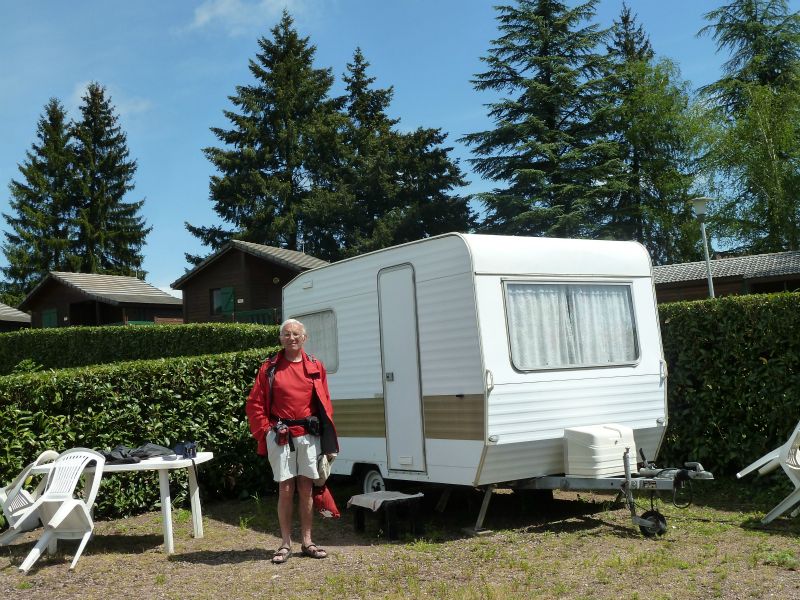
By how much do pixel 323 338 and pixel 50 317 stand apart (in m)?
31.4

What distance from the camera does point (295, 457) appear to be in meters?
5.95

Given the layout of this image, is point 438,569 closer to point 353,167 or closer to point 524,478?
point 524,478

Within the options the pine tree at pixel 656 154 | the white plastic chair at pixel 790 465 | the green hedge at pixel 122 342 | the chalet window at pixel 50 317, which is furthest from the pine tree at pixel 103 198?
the white plastic chair at pixel 790 465

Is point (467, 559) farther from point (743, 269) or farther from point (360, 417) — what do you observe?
point (743, 269)

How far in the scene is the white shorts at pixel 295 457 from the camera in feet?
19.3

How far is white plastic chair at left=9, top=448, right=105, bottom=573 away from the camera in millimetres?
5758

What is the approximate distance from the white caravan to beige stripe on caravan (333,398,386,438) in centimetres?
2

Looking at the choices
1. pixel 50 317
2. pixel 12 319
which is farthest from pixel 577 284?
pixel 12 319

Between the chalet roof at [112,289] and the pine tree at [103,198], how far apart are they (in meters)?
9.25

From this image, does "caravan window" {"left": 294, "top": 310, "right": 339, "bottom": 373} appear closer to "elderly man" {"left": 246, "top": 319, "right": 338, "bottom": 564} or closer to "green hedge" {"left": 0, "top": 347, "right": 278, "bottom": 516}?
"green hedge" {"left": 0, "top": 347, "right": 278, "bottom": 516}

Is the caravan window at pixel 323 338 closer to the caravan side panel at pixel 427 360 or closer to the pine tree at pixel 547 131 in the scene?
the caravan side panel at pixel 427 360

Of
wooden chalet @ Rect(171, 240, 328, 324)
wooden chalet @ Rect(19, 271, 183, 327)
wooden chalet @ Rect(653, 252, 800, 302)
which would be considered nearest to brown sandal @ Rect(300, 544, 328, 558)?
wooden chalet @ Rect(171, 240, 328, 324)

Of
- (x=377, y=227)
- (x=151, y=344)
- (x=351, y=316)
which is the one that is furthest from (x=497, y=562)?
(x=377, y=227)

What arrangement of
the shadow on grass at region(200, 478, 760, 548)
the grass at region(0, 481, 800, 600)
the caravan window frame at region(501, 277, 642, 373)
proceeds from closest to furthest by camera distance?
the grass at region(0, 481, 800, 600), the caravan window frame at region(501, 277, 642, 373), the shadow on grass at region(200, 478, 760, 548)
